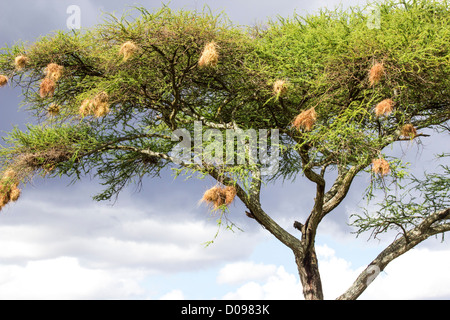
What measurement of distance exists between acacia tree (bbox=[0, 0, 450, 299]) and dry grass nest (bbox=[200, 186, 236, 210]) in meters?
0.02

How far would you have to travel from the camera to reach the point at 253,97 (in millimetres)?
11305

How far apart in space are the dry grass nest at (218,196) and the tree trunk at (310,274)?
445 centimetres

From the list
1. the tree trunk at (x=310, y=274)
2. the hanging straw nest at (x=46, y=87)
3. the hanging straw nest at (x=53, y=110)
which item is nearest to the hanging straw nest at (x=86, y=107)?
the hanging straw nest at (x=46, y=87)

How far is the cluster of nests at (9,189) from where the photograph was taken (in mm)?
10312

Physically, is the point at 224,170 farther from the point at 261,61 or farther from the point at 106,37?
the point at 106,37

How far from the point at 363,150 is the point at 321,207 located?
312 centimetres

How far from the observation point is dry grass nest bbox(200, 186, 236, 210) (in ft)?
27.7

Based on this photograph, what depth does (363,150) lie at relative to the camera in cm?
916

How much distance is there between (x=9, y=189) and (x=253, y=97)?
5.81 m

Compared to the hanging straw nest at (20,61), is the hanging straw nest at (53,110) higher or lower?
lower

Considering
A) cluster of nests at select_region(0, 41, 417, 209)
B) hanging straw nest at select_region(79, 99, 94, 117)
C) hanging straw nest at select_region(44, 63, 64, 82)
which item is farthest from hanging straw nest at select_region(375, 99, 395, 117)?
hanging straw nest at select_region(44, 63, 64, 82)

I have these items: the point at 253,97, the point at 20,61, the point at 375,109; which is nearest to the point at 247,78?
the point at 253,97

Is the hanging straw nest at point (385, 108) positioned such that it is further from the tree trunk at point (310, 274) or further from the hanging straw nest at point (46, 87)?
the hanging straw nest at point (46, 87)
